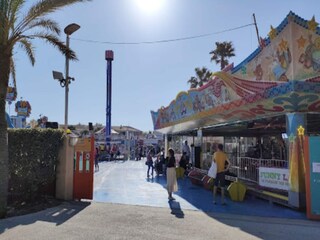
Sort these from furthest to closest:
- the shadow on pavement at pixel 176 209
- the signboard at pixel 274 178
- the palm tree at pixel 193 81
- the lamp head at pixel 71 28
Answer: the palm tree at pixel 193 81
the lamp head at pixel 71 28
the signboard at pixel 274 178
the shadow on pavement at pixel 176 209

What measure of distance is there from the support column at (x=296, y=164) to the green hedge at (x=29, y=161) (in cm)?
697

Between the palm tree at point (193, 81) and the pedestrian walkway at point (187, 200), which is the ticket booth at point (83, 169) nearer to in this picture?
the pedestrian walkway at point (187, 200)

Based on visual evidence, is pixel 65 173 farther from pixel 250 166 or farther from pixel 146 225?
pixel 250 166

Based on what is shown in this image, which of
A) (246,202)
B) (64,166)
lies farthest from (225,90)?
(64,166)

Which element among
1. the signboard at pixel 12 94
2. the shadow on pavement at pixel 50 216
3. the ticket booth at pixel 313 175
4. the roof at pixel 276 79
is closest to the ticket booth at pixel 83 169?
the shadow on pavement at pixel 50 216

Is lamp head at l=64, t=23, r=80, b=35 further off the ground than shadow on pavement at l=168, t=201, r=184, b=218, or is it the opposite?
lamp head at l=64, t=23, r=80, b=35

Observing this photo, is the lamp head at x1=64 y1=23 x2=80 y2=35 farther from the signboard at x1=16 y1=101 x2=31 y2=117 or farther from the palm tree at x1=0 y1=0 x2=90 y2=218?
the signboard at x1=16 y1=101 x2=31 y2=117

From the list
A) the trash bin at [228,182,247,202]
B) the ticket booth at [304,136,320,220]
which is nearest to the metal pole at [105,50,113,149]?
the trash bin at [228,182,247,202]

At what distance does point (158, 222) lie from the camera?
793cm

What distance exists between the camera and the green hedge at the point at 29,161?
380 inches

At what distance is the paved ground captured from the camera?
6.89 metres

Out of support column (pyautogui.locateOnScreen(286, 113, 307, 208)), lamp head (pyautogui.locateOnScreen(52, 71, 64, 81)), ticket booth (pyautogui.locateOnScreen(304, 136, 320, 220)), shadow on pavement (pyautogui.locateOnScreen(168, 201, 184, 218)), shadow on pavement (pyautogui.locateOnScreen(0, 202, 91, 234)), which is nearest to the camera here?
shadow on pavement (pyautogui.locateOnScreen(0, 202, 91, 234))

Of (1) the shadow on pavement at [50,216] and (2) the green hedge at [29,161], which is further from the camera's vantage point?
(2) the green hedge at [29,161]

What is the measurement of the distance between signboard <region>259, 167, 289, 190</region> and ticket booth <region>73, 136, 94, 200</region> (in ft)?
17.8
